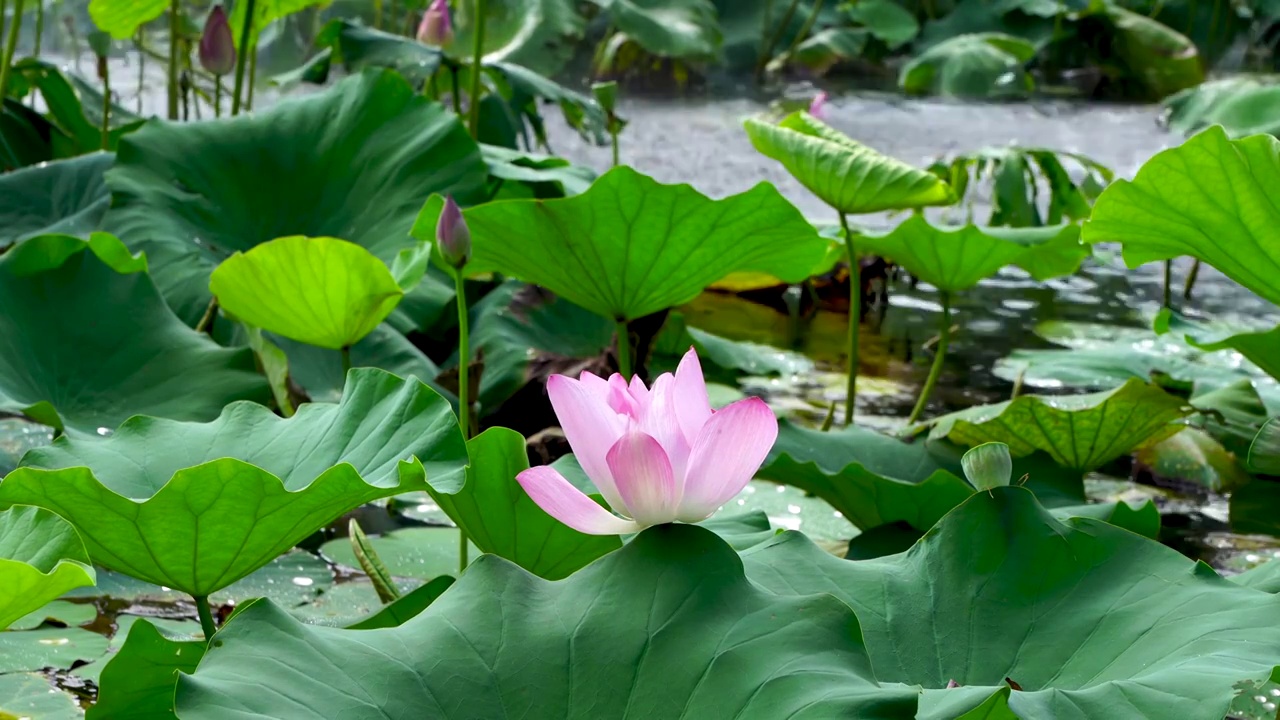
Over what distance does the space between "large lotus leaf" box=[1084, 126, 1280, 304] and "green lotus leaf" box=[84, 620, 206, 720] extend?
894 millimetres

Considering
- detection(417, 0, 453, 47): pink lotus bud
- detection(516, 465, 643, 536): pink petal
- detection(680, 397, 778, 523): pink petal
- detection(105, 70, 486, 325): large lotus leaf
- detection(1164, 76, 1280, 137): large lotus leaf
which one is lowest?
detection(1164, 76, 1280, 137): large lotus leaf

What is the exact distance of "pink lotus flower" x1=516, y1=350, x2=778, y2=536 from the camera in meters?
0.66

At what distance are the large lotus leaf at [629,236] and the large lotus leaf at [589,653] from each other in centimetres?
74

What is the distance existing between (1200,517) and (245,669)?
1369 millimetres

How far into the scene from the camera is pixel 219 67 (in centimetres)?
211

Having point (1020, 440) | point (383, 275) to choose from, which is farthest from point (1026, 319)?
point (383, 275)

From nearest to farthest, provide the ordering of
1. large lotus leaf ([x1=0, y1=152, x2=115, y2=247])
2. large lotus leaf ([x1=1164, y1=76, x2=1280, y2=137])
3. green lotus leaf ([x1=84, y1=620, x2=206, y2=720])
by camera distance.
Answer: green lotus leaf ([x1=84, y1=620, x2=206, y2=720])
large lotus leaf ([x1=0, y1=152, x2=115, y2=247])
large lotus leaf ([x1=1164, y1=76, x2=1280, y2=137])

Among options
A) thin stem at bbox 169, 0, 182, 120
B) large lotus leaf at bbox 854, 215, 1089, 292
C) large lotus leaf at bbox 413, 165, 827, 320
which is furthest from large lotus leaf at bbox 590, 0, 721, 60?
large lotus leaf at bbox 413, 165, 827, 320

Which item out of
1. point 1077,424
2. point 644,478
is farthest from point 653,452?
point 1077,424

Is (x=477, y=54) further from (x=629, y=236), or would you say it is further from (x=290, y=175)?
(x=629, y=236)

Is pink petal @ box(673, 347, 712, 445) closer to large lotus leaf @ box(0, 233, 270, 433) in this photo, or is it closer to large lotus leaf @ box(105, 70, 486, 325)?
large lotus leaf @ box(0, 233, 270, 433)

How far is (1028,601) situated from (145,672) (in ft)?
1.87

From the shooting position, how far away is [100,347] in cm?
147

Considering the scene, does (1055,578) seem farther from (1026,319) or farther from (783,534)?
(1026,319)
